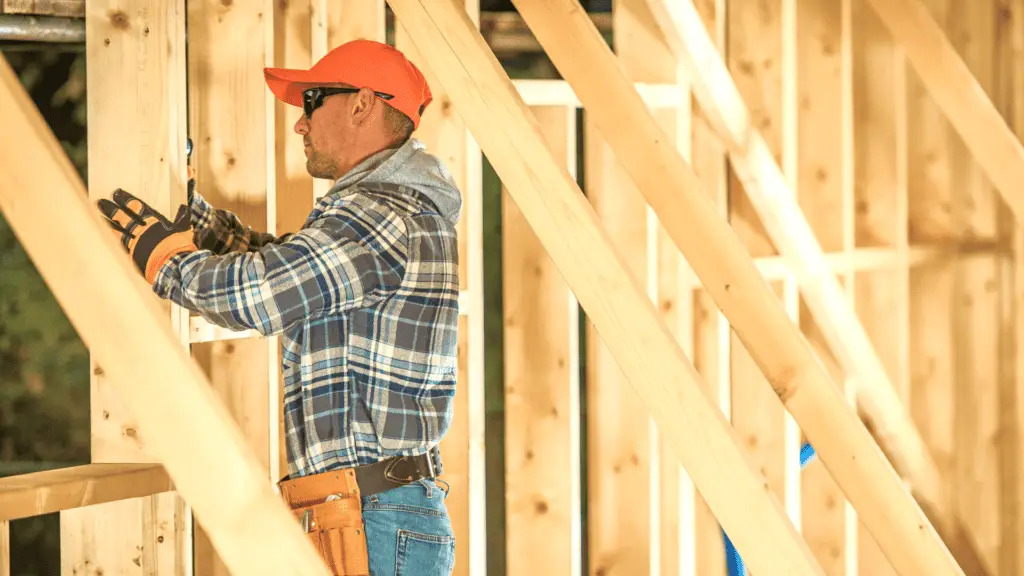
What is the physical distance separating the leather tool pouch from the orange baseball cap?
68cm

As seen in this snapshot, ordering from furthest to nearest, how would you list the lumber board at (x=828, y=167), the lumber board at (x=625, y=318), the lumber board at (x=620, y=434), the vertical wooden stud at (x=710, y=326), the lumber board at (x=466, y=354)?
the lumber board at (x=828, y=167) < the vertical wooden stud at (x=710, y=326) < the lumber board at (x=620, y=434) < the lumber board at (x=466, y=354) < the lumber board at (x=625, y=318)

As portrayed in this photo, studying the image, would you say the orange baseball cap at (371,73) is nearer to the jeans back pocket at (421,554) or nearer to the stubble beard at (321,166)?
the stubble beard at (321,166)

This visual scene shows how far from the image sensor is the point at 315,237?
5.64ft

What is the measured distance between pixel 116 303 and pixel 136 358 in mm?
62

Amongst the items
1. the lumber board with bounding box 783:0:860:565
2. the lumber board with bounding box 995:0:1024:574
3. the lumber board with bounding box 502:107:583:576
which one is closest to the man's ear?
the lumber board with bounding box 502:107:583:576

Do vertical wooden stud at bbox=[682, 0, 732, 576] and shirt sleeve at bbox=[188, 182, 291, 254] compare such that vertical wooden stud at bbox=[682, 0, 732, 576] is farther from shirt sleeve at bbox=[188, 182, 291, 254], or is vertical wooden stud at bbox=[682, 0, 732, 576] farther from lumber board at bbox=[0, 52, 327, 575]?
lumber board at bbox=[0, 52, 327, 575]

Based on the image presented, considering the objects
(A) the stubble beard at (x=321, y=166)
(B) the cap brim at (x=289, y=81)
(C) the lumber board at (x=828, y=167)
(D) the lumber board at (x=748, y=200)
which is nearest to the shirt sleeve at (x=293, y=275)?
(A) the stubble beard at (x=321, y=166)

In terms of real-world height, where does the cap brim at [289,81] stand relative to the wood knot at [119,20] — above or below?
below

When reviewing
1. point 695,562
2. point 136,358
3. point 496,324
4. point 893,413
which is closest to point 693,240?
point 136,358

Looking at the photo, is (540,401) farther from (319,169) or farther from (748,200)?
(319,169)

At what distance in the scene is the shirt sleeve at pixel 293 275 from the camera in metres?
1.66

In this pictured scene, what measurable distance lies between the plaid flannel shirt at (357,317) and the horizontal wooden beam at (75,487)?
282mm

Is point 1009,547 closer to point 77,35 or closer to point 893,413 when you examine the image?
point 893,413

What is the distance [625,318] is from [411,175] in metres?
0.51
